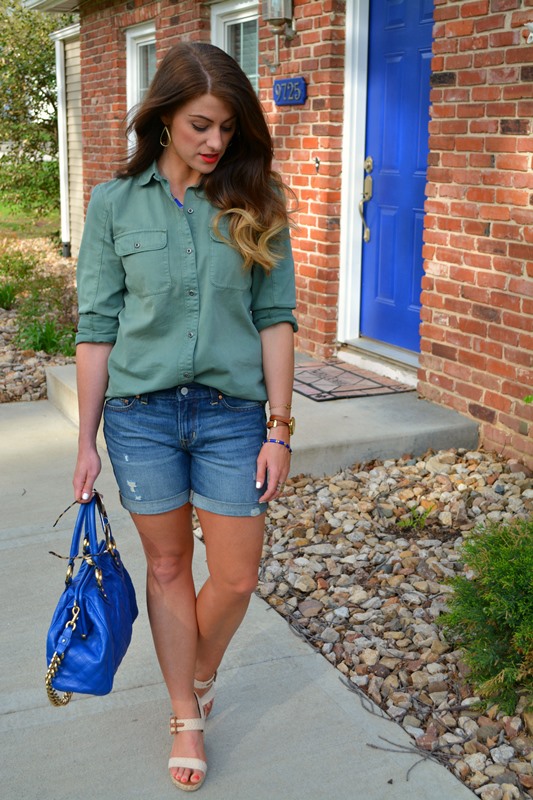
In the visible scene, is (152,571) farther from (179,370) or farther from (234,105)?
(234,105)

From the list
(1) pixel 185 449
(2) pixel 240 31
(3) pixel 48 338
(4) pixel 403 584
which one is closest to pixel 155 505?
(1) pixel 185 449

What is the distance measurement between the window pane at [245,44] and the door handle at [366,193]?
1.84m

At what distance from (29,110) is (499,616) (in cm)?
1404

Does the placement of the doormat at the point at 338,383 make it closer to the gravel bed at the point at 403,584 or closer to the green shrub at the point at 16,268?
the gravel bed at the point at 403,584

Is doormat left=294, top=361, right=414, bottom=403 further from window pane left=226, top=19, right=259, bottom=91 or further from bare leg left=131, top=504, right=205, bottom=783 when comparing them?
bare leg left=131, top=504, right=205, bottom=783

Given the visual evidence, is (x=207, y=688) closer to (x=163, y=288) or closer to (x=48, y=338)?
(x=163, y=288)

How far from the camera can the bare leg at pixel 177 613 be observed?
2475mm

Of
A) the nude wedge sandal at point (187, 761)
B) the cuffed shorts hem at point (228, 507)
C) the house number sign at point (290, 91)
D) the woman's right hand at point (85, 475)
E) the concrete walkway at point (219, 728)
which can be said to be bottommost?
the concrete walkway at point (219, 728)

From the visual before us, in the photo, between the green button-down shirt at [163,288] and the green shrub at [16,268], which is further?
the green shrub at [16,268]

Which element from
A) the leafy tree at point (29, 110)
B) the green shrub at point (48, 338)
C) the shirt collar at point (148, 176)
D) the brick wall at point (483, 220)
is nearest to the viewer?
the shirt collar at point (148, 176)

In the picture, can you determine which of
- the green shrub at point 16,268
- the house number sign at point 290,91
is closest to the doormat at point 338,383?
the house number sign at point 290,91

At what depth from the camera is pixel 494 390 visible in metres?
5.06

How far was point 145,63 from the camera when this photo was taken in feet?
33.3

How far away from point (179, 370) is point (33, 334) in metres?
5.68
